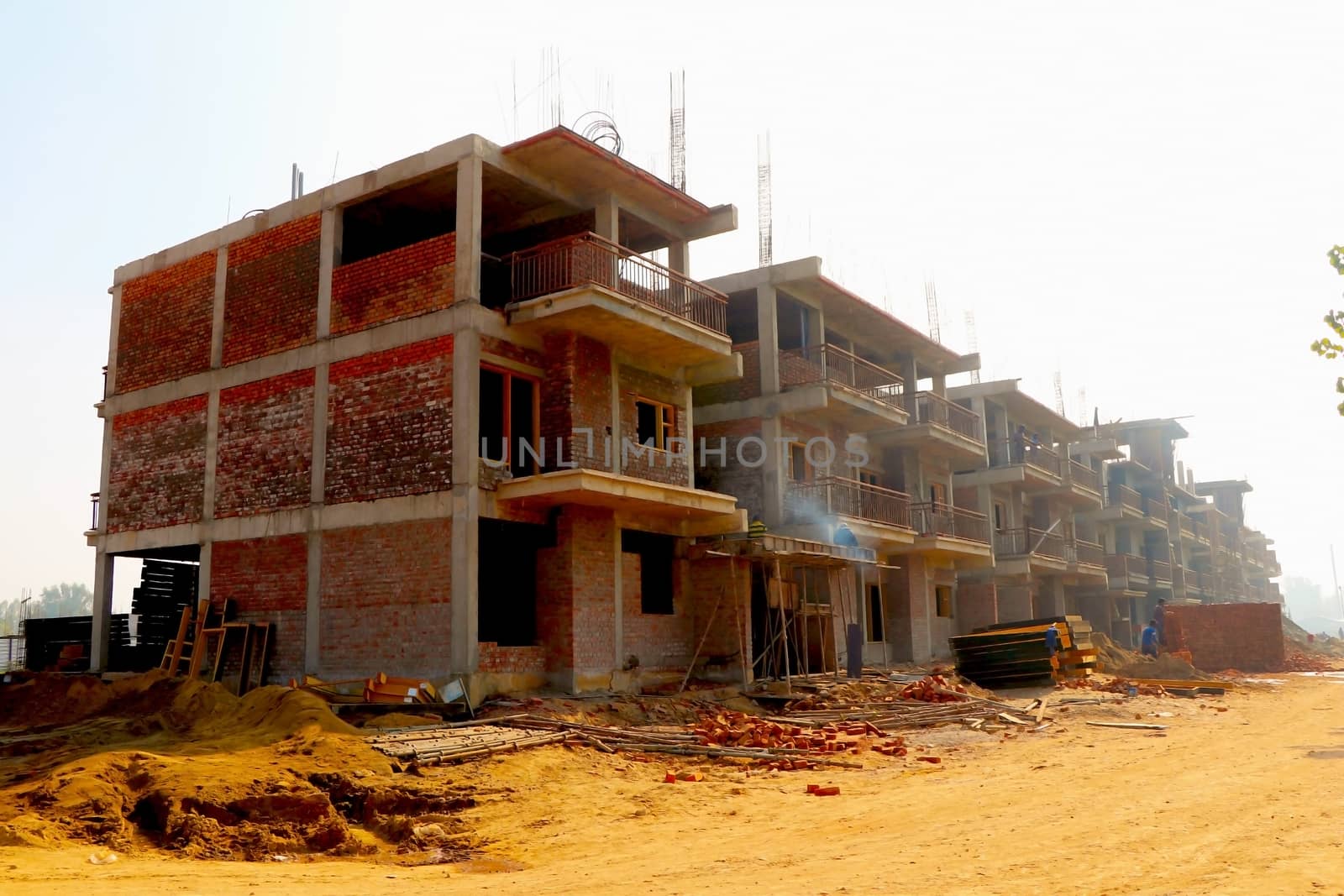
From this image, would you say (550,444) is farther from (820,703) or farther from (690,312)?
(820,703)

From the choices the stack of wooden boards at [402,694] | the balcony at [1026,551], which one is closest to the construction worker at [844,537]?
the stack of wooden boards at [402,694]

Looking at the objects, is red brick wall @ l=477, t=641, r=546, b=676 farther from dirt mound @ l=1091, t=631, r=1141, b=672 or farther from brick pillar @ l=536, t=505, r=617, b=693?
dirt mound @ l=1091, t=631, r=1141, b=672

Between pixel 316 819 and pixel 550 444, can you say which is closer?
pixel 316 819

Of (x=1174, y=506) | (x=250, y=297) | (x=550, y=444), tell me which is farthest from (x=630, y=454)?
(x=1174, y=506)

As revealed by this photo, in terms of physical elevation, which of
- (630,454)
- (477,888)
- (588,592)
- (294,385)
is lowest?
(477,888)

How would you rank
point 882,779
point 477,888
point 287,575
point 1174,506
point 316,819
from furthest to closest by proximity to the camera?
1. point 1174,506
2. point 287,575
3. point 882,779
4. point 316,819
5. point 477,888

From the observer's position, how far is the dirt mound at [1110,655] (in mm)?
31573

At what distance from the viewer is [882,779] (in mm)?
12352

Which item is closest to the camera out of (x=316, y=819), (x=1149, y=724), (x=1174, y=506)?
(x=316, y=819)

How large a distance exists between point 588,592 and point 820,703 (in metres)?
4.39

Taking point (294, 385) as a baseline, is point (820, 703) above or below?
below

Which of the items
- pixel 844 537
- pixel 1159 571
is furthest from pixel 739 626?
pixel 1159 571

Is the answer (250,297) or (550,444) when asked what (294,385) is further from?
(550,444)

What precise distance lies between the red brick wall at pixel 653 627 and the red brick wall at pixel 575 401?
2.17 metres
